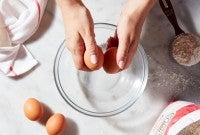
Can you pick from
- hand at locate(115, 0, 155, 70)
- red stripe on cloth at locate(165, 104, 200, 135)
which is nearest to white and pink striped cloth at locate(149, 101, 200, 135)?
red stripe on cloth at locate(165, 104, 200, 135)

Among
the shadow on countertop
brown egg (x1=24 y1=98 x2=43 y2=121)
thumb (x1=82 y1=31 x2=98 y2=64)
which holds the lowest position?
the shadow on countertop

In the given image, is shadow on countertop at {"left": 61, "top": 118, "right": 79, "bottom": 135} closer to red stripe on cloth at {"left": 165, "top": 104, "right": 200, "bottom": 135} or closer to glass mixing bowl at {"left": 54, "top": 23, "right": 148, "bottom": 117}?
glass mixing bowl at {"left": 54, "top": 23, "right": 148, "bottom": 117}

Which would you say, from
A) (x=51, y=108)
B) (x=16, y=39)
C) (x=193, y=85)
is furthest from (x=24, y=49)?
(x=193, y=85)

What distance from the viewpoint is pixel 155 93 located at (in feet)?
3.43

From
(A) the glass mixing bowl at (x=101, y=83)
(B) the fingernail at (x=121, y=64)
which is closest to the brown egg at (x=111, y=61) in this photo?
(B) the fingernail at (x=121, y=64)

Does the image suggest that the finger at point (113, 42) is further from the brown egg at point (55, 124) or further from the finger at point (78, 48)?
the brown egg at point (55, 124)

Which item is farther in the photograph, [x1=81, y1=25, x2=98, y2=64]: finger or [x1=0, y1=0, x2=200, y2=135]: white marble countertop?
Result: [x1=0, y1=0, x2=200, y2=135]: white marble countertop

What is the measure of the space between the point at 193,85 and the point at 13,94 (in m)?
0.46

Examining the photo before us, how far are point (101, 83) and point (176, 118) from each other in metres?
0.22

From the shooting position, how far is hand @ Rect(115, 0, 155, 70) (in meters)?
0.88

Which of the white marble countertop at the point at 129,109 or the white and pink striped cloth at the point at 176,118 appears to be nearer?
the white and pink striped cloth at the point at 176,118

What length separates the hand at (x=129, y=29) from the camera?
885 mm

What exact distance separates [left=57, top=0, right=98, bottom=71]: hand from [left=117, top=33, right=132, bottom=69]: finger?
Result: 5 cm

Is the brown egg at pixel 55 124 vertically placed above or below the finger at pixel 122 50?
below
